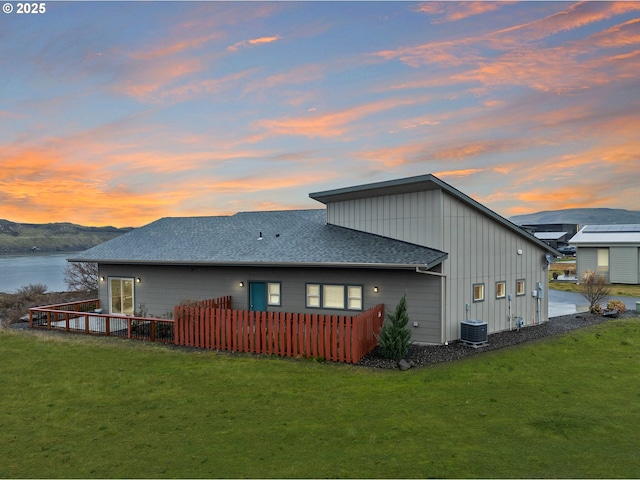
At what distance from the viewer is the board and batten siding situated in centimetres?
1317

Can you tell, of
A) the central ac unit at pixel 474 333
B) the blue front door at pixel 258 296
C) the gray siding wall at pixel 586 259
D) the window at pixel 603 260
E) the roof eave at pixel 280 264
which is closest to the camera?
the roof eave at pixel 280 264

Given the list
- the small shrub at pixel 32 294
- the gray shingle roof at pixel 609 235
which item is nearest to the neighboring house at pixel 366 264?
the small shrub at pixel 32 294

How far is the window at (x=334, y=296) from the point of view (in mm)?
13545

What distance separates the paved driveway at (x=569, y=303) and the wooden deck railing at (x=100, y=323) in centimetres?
1716

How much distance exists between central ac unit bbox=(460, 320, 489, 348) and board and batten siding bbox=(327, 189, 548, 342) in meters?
0.38

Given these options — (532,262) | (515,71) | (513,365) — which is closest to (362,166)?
(515,71)

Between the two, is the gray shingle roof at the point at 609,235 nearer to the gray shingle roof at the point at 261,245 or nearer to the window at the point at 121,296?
the gray shingle roof at the point at 261,245

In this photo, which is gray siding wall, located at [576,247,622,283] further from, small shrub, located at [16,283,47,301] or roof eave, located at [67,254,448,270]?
small shrub, located at [16,283,47,301]

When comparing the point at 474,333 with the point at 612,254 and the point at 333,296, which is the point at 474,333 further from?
the point at 612,254

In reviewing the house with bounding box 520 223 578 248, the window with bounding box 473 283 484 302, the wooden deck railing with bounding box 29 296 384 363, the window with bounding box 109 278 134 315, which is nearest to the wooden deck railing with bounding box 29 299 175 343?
the wooden deck railing with bounding box 29 296 384 363

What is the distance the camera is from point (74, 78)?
65.5ft

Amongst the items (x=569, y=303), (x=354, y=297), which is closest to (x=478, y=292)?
(x=354, y=297)

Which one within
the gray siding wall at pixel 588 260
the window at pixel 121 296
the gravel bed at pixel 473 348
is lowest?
the gravel bed at pixel 473 348

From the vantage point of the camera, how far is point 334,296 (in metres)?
13.9
